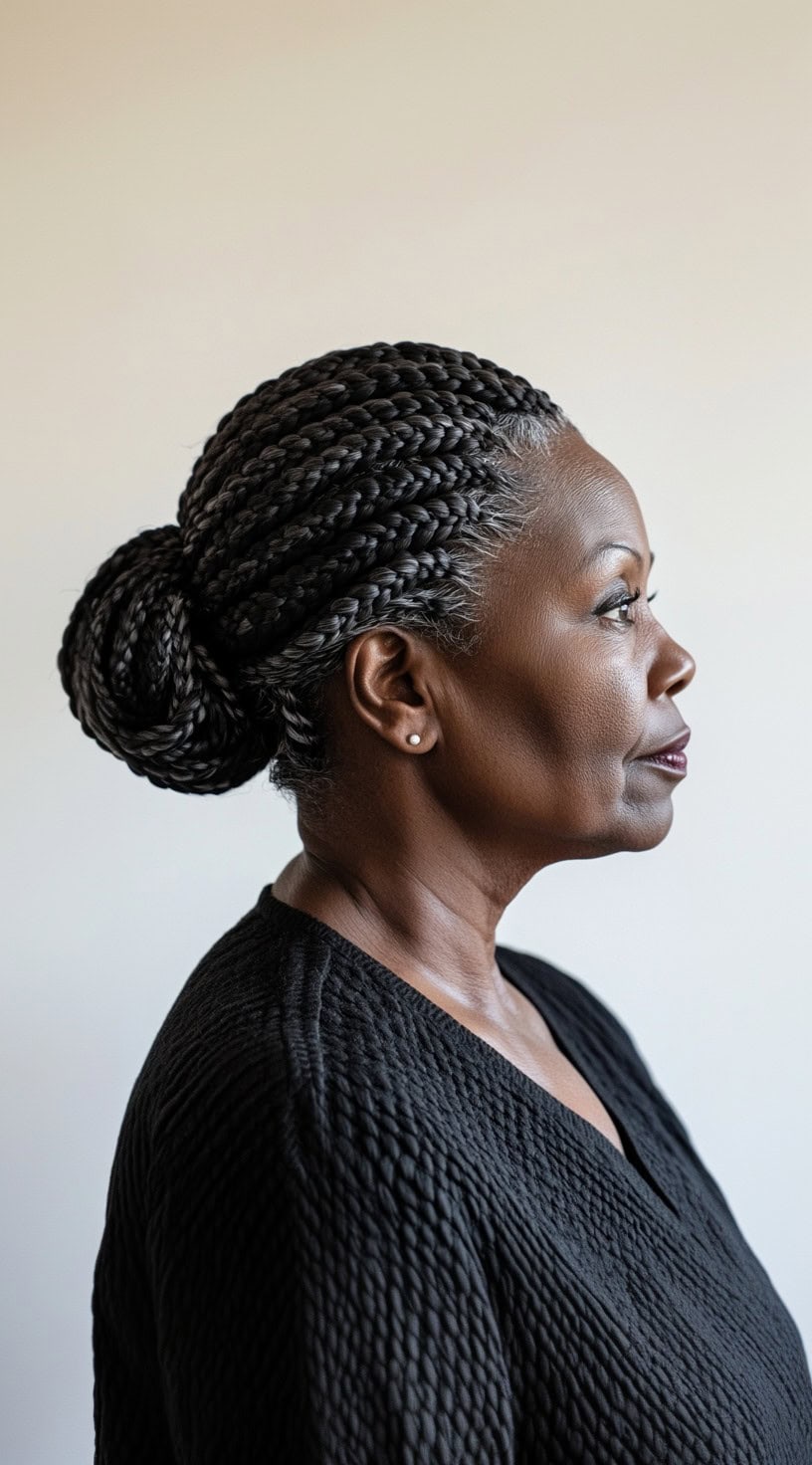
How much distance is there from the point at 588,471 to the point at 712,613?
26.1 inches

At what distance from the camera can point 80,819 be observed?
1486 mm

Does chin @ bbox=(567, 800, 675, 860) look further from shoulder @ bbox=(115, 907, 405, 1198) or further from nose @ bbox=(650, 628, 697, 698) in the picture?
shoulder @ bbox=(115, 907, 405, 1198)

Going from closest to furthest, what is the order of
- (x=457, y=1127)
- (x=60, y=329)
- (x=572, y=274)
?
(x=457, y=1127), (x=60, y=329), (x=572, y=274)

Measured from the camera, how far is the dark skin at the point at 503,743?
96 cm

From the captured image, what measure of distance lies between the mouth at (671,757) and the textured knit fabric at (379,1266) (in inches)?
10.1

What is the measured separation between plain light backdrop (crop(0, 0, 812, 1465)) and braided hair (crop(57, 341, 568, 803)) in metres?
0.48

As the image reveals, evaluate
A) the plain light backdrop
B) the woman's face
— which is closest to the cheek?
the woman's face

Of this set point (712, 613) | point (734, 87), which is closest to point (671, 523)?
point (712, 613)

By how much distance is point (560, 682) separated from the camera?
0.97 m

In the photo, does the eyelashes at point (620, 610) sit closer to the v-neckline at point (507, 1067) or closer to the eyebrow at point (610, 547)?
the eyebrow at point (610, 547)

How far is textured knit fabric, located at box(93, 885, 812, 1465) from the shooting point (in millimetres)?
765

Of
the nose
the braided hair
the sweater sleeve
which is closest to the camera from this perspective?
the sweater sleeve

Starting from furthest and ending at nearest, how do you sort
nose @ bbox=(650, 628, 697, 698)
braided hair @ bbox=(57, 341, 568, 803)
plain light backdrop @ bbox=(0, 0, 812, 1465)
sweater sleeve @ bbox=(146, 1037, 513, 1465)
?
plain light backdrop @ bbox=(0, 0, 812, 1465) → nose @ bbox=(650, 628, 697, 698) → braided hair @ bbox=(57, 341, 568, 803) → sweater sleeve @ bbox=(146, 1037, 513, 1465)

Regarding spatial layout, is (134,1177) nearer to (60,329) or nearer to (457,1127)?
(457,1127)
